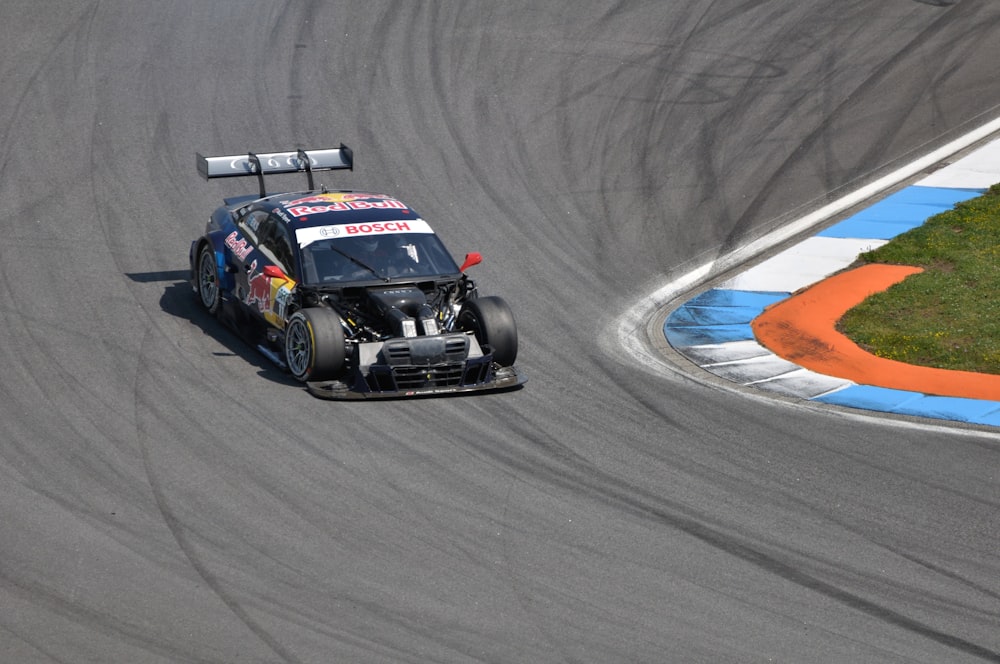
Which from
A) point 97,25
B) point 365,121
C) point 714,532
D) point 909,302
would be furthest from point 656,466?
point 97,25

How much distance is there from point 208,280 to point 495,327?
3777 millimetres

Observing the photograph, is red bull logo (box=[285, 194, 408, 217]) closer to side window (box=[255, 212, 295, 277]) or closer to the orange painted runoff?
side window (box=[255, 212, 295, 277])

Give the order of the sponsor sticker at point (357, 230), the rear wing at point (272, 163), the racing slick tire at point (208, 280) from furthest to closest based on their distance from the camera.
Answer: the rear wing at point (272, 163)
the racing slick tire at point (208, 280)
the sponsor sticker at point (357, 230)

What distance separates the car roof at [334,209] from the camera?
44.9ft

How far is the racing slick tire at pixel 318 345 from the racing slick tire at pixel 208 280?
215 cm

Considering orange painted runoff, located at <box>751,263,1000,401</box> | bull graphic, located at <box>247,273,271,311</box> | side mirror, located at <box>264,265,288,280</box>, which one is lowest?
orange painted runoff, located at <box>751,263,1000,401</box>

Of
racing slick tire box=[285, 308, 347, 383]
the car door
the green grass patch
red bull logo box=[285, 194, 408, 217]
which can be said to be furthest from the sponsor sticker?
the green grass patch

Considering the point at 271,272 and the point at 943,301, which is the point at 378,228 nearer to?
the point at 271,272

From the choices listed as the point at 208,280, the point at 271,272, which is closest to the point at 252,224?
the point at 208,280

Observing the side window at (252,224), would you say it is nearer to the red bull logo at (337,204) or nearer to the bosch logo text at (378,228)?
the red bull logo at (337,204)

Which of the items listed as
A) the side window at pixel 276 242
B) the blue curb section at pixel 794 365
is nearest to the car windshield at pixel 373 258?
the side window at pixel 276 242

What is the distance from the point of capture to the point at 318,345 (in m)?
12.3

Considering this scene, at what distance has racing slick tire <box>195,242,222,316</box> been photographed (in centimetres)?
1455

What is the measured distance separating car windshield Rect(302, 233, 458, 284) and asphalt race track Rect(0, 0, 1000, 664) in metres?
1.21
